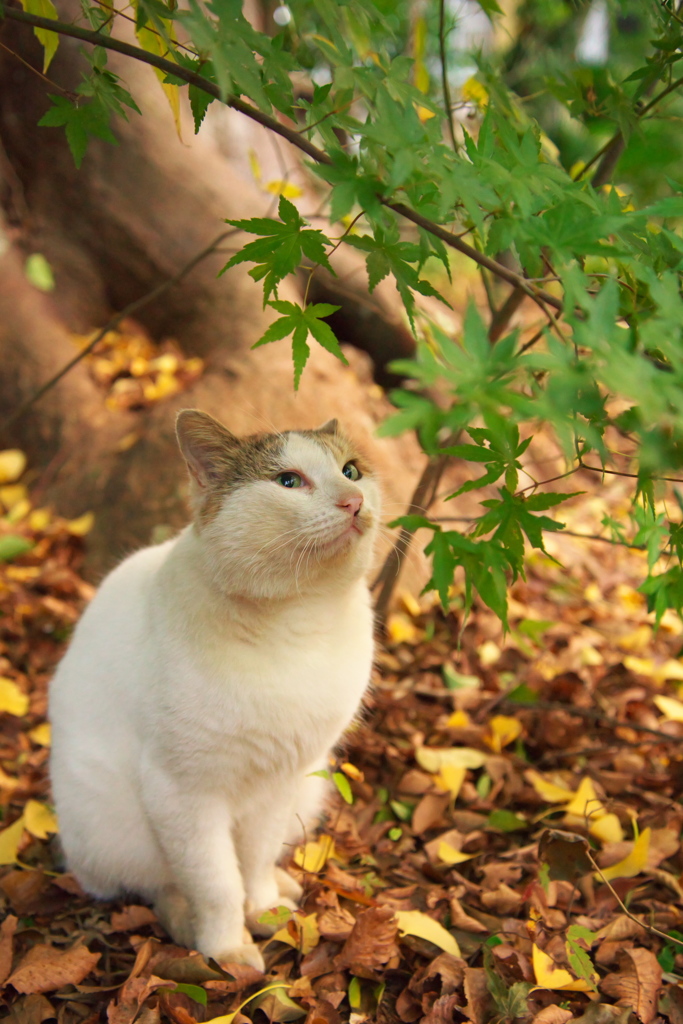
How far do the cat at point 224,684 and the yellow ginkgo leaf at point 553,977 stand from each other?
72cm

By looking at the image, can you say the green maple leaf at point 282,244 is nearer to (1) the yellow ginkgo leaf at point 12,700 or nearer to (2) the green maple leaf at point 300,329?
(2) the green maple leaf at point 300,329

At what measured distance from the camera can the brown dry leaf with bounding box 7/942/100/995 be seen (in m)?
1.81

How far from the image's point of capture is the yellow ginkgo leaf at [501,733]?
9.03ft

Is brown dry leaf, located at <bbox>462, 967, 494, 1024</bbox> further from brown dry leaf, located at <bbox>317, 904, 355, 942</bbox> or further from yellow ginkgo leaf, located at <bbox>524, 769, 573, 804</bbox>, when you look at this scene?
yellow ginkgo leaf, located at <bbox>524, 769, 573, 804</bbox>

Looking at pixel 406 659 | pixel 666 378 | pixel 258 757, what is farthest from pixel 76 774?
pixel 666 378

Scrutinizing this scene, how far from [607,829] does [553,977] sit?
682 millimetres

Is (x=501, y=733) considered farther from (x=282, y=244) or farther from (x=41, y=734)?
(x=282, y=244)

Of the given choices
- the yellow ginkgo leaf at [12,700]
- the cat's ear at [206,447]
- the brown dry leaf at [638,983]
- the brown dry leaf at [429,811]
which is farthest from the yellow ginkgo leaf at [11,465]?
the brown dry leaf at [638,983]

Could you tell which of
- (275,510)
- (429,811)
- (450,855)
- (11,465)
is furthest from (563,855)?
(11,465)

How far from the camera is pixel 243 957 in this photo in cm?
192

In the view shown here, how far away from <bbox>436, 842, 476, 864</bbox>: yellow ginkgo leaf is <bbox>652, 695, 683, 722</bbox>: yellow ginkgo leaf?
96 centimetres

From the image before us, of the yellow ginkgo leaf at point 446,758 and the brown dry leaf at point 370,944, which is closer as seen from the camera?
the brown dry leaf at point 370,944

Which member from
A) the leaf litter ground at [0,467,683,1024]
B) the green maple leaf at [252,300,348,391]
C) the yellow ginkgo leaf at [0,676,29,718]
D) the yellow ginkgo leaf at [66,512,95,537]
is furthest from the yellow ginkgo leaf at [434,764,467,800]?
the yellow ginkgo leaf at [66,512,95,537]

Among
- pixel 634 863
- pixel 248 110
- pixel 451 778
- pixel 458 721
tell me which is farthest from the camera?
pixel 458 721
